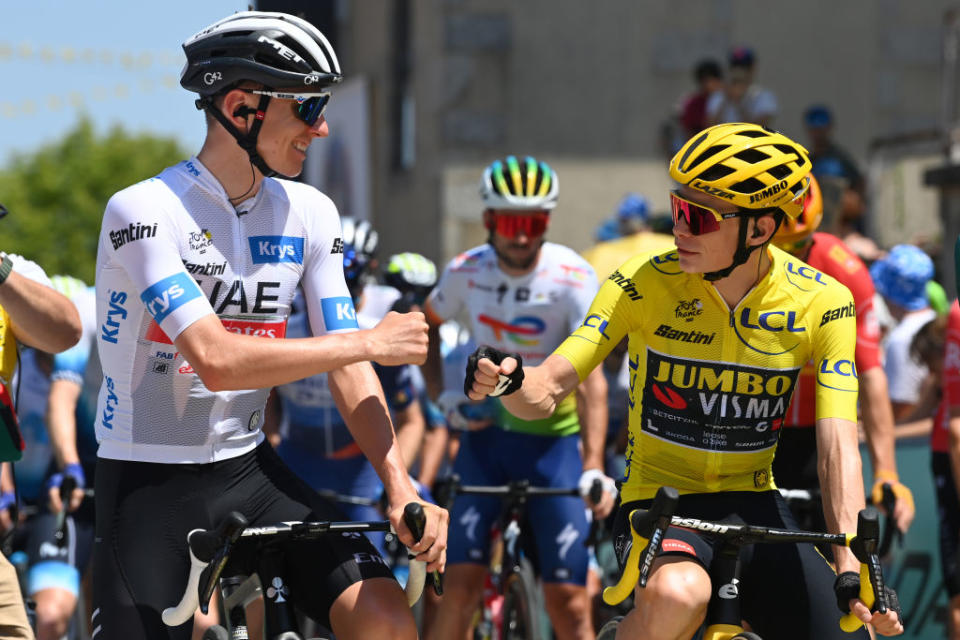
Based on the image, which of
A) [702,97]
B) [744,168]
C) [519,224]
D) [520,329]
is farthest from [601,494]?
[702,97]

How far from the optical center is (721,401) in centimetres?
462

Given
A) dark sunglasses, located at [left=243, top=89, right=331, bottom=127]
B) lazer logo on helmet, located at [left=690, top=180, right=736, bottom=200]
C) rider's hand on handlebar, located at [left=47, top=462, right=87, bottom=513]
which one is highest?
dark sunglasses, located at [left=243, top=89, right=331, bottom=127]

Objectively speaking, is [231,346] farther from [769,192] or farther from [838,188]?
[838,188]

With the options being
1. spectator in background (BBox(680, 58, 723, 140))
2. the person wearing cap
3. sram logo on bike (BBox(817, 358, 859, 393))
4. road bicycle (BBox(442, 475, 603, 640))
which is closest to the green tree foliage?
spectator in background (BBox(680, 58, 723, 140))

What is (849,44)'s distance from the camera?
1761 cm

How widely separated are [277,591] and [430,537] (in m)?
0.49

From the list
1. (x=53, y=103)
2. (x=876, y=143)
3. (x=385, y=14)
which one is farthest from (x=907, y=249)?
(x=53, y=103)

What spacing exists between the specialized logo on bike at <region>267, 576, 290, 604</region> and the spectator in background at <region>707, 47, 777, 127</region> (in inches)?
367

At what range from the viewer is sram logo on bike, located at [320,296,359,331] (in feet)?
14.1

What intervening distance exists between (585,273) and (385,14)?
14329 millimetres

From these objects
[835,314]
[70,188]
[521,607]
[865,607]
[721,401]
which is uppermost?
[835,314]

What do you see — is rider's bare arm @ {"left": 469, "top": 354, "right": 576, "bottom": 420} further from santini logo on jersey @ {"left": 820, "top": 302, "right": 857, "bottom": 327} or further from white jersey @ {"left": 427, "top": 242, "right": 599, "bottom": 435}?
white jersey @ {"left": 427, "top": 242, "right": 599, "bottom": 435}

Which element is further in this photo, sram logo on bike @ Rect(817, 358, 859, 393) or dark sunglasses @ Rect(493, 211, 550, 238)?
dark sunglasses @ Rect(493, 211, 550, 238)

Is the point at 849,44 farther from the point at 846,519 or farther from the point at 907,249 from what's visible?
the point at 846,519
